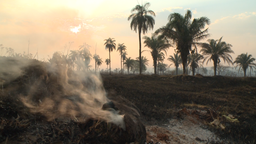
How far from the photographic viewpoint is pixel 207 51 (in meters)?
28.0

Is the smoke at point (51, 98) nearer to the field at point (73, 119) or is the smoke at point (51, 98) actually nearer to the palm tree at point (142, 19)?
the field at point (73, 119)

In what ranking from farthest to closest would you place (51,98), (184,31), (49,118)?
1. (184,31)
2. (51,98)
3. (49,118)

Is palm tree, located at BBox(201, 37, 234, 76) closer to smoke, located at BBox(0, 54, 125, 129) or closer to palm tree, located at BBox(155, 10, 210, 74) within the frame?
palm tree, located at BBox(155, 10, 210, 74)

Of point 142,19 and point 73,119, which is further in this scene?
point 142,19

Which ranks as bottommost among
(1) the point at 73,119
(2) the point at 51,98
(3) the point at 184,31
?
(1) the point at 73,119

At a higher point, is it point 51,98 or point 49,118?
point 51,98

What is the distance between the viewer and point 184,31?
21.9 m

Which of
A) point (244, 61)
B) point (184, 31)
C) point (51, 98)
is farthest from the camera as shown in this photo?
point (244, 61)

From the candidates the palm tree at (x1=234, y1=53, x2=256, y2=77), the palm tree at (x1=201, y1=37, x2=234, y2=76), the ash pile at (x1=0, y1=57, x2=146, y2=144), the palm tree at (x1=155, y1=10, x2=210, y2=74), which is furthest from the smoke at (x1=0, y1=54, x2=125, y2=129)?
the palm tree at (x1=234, y1=53, x2=256, y2=77)

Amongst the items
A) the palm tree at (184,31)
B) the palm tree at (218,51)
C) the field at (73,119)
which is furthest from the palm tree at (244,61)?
the field at (73,119)

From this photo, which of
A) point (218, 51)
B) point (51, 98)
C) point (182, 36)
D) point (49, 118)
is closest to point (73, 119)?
point (49, 118)

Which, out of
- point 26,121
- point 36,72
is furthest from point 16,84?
point 26,121

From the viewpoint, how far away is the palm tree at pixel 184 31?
70.0 feet

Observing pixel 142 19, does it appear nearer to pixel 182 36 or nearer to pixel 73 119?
pixel 182 36
